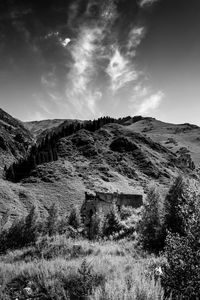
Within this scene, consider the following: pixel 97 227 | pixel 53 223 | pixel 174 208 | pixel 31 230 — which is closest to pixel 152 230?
pixel 174 208

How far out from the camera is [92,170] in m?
122

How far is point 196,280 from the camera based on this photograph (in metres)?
5.32

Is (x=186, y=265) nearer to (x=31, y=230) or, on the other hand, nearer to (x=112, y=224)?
(x=112, y=224)

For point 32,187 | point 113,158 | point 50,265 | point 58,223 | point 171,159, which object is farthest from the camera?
point 171,159

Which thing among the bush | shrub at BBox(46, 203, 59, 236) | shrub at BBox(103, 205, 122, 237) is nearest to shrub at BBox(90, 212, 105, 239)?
shrub at BBox(103, 205, 122, 237)

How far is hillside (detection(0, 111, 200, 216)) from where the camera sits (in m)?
90.8

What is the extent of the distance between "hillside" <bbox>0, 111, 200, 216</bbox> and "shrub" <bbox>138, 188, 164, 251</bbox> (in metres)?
61.5

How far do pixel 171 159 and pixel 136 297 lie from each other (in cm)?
16159

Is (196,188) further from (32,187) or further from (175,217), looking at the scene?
(32,187)

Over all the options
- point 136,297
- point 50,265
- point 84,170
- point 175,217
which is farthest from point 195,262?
point 84,170

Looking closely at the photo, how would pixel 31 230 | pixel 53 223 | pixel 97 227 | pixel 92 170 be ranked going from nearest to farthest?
pixel 97 227, pixel 31 230, pixel 53 223, pixel 92 170

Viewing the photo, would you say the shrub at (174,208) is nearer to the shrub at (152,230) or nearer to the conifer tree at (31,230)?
the shrub at (152,230)

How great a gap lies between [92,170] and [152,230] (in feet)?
331

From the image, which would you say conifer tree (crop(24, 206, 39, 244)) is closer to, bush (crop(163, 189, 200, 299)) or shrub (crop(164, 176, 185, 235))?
shrub (crop(164, 176, 185, 235))
